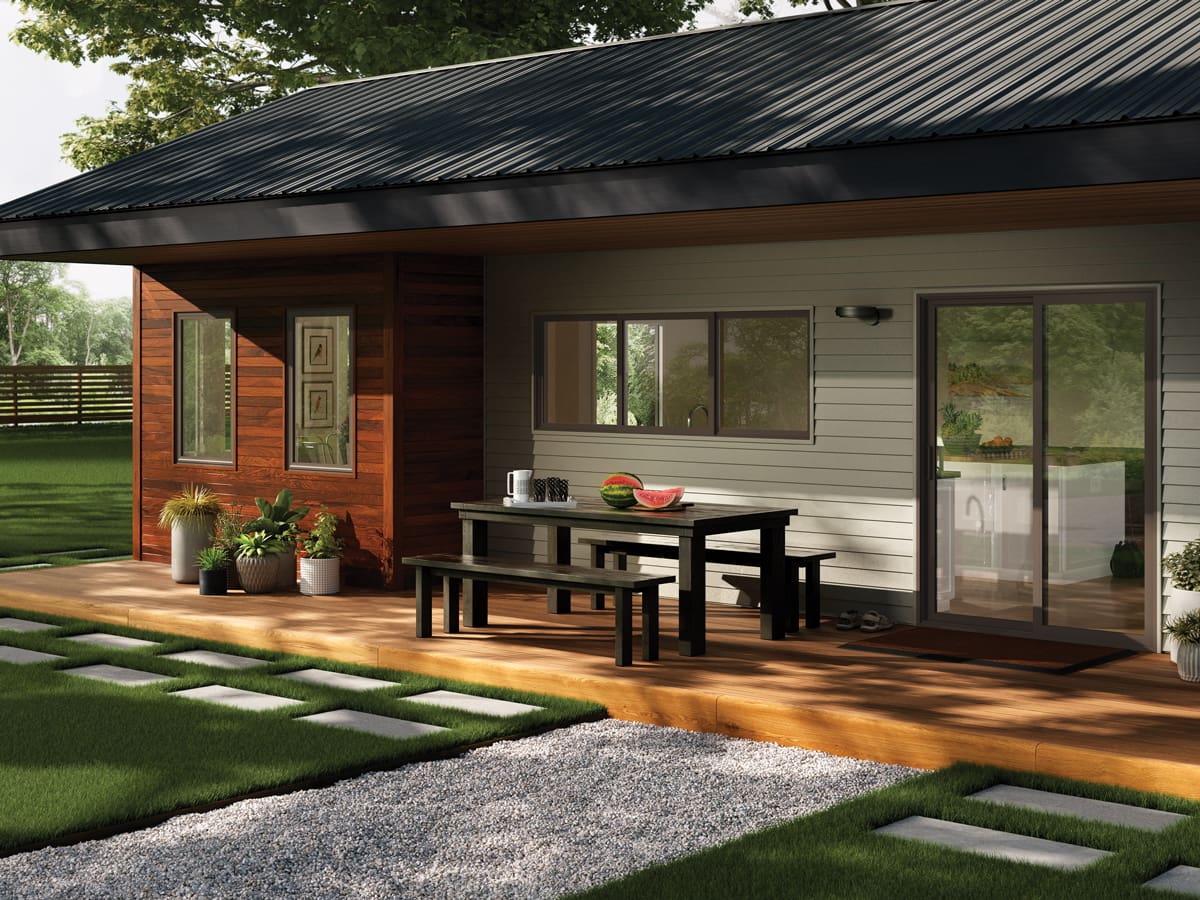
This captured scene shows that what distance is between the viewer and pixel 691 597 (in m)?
7.70

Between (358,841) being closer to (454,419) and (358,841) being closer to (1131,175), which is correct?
(1131,175)

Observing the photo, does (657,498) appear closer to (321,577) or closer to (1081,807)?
(321,577)

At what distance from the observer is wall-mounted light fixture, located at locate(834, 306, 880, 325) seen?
8773 millimetres

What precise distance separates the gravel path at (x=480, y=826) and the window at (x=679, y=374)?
10.8 ft

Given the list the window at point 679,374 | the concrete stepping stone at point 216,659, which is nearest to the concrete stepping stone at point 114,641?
the concrete stepping stone at point 216,659

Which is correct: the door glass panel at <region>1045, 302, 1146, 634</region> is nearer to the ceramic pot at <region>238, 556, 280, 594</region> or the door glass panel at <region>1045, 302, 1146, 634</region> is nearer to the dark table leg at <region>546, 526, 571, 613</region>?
the dark table leg at <region>546, 526, 571, 613</region>

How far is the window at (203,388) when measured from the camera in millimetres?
11023

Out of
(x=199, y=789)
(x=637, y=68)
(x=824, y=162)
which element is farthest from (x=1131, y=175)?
(x=637, y=68)

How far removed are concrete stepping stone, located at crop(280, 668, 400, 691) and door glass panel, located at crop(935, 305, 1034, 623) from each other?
3.21 metres

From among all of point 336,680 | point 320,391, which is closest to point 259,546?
point 320,391

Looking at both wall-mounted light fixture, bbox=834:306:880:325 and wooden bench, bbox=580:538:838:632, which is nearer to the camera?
wooden bench, bbox=580:538:838:632

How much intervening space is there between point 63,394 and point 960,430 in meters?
27.0

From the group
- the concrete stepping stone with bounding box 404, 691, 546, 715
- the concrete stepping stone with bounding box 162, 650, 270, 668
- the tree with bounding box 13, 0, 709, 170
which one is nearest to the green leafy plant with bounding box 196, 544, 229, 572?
the concrete stepping stone with bounding box 162, 650, 270, 668

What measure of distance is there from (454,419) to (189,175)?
234 centimetres
